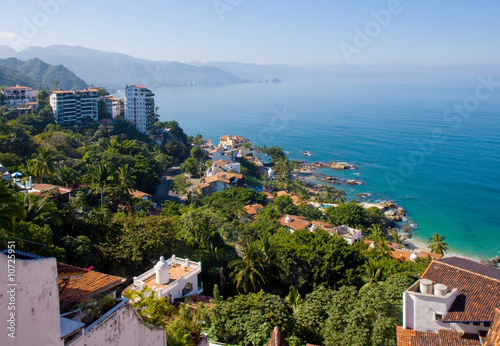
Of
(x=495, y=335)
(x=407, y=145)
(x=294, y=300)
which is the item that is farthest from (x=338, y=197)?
(x=407, y=145)

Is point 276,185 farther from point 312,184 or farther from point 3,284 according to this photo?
point 3,284

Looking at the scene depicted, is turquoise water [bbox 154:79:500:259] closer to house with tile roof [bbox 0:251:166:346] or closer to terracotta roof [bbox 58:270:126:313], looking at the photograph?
terracotta roof [bbox 58:270:126:313]

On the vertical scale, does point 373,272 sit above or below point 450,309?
below

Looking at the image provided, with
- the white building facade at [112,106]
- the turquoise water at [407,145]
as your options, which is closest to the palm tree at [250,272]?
the turquoise water at [407,145]

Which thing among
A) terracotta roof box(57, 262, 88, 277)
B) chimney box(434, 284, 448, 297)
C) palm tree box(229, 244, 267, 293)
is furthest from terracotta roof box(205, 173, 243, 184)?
terracotta roof box(57, 262, 88, 277)

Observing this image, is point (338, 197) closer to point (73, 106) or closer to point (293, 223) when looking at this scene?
point (293, 223)

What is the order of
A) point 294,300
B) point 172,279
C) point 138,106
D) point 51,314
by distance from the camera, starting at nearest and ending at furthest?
point 51,314, point 172,279, point 294,300, point 138,106
